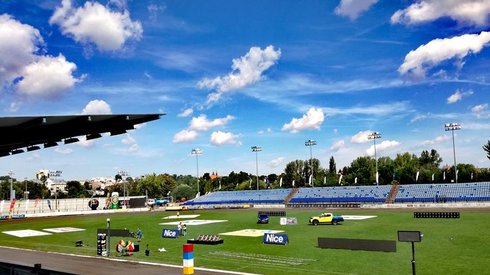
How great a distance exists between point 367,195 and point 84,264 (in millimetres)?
77966

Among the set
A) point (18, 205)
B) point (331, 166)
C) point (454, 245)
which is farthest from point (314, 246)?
point (331, 166)

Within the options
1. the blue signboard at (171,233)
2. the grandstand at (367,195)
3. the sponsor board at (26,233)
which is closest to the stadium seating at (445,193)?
the grandstand at (367,195)

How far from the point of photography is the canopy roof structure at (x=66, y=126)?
44.0 ft

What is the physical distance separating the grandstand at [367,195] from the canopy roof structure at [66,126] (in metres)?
81.4

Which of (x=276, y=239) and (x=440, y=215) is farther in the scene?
(x=440, y=215)

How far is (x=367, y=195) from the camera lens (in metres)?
98.3

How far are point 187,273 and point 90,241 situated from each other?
37.3 metres

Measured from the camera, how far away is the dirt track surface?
27.6 meters

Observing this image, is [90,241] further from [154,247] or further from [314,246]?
[314,246]

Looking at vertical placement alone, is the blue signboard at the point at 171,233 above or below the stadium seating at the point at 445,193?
below

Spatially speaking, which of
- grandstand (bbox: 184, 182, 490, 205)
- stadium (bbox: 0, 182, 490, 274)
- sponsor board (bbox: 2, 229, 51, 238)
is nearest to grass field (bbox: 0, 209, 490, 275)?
stadium (bbox: 0, 182, 490, 274)

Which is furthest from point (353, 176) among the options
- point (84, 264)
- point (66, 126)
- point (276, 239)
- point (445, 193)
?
point (66, 126)

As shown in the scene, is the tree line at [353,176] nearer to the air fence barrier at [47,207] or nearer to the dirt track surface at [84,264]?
the air fence barrier at [47,207]

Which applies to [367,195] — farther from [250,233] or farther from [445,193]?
[250,233]
